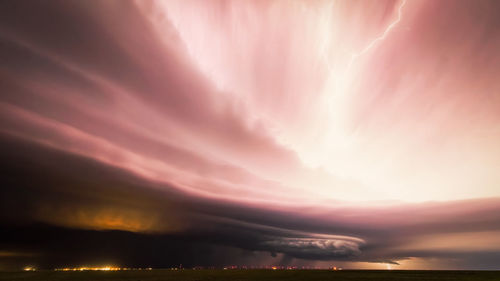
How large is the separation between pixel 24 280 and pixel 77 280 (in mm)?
30382

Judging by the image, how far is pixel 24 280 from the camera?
477ft

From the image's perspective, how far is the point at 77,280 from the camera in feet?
470
